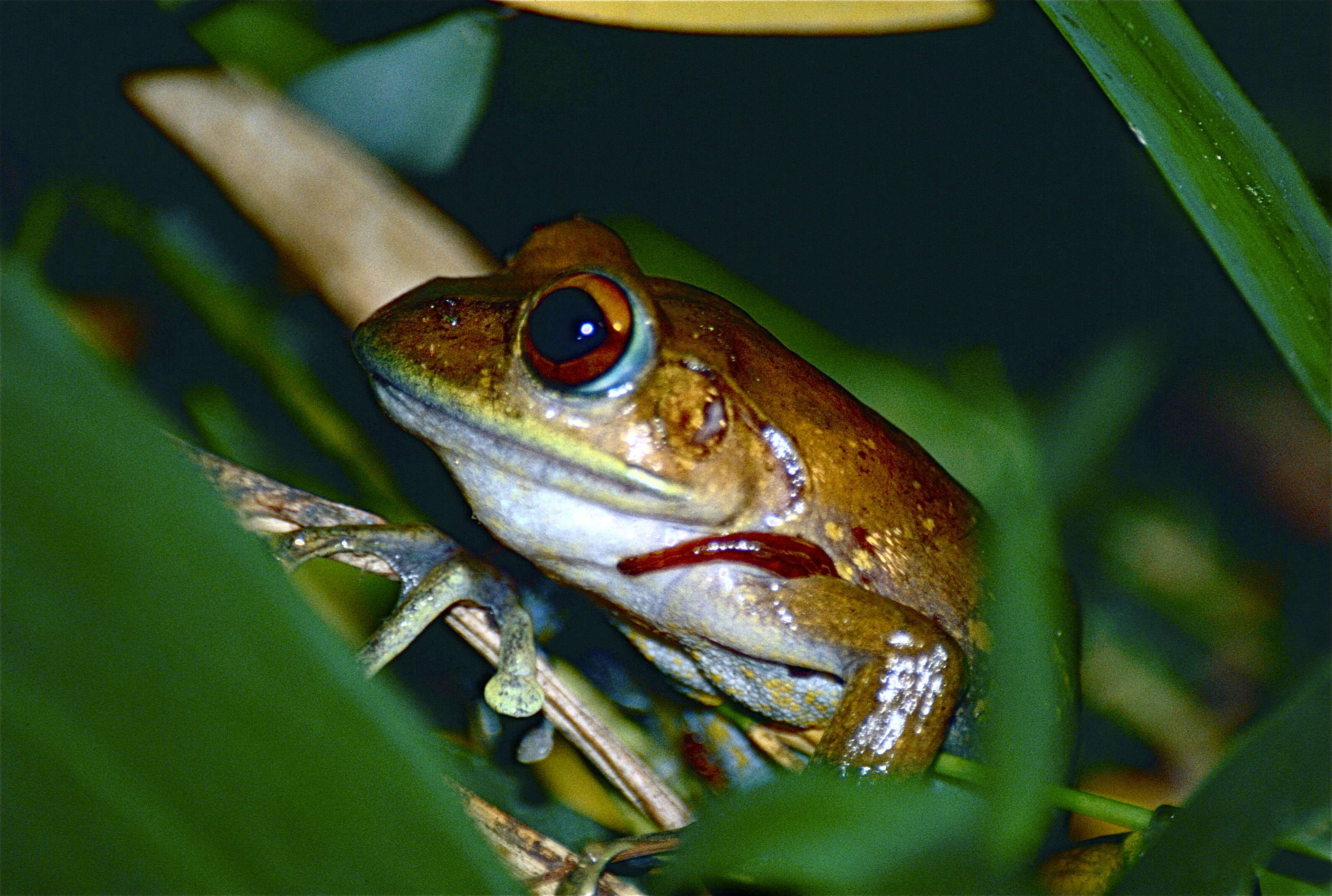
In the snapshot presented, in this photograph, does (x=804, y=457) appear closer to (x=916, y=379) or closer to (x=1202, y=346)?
(x=916, y=379)

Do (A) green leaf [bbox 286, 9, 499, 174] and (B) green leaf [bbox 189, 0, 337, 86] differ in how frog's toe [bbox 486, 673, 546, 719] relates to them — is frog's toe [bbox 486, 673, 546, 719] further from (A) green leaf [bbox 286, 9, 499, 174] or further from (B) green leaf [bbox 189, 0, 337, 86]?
(B) green leaf [bbox 189, 0, 337, 86]

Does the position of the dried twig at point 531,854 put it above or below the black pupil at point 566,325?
below

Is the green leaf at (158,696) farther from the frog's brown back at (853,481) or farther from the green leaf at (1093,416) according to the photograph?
the green leaf at (1093,416)

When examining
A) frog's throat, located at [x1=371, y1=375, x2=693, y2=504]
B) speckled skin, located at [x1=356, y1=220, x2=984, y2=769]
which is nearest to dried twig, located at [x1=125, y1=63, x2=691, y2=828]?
speckled skin, located at [x1=356, y1=220, x2=984, y2=769]

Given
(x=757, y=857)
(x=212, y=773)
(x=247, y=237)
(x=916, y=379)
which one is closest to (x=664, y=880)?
(x=757, y=857)

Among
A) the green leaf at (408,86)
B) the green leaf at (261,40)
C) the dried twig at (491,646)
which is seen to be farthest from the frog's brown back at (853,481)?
the green leaf at (261,40)

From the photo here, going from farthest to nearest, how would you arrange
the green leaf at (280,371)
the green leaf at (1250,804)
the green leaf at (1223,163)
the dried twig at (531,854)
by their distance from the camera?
the green leaf at (280,371) → the dried twig at (531,854) → the green leaf at (1223,163) → the green leaf at (1250,804)
